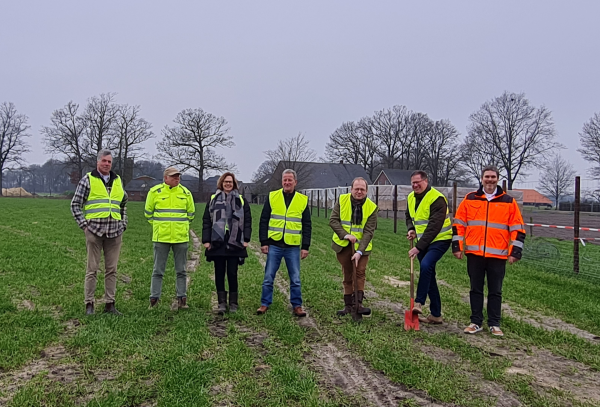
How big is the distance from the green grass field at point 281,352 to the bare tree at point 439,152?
58787mm

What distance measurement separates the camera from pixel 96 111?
158 ft

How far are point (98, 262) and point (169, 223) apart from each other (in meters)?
0.97

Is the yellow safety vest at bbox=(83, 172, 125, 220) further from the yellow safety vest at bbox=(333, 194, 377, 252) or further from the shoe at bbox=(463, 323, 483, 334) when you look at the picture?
the shoe at bbox=(463, 323, 483, 334)

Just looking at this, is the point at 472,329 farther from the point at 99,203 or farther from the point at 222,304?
the point at 99,203

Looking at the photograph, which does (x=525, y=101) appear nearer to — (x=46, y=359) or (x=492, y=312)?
(x=492, y=312)

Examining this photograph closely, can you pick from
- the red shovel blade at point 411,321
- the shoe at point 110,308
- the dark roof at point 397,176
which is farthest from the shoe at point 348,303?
the dark roof at point 397,176

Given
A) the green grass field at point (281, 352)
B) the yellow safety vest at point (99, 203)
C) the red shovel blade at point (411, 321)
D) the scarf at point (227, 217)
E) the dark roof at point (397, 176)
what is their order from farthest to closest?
1. the dark roof at point (397, 176)
2. the scarf at point (227, 217)
3. the yellow safety vest at point (99, 203)
4. the red shovel blade at point (411, 321)
5. the green grass field at point (281, 352)

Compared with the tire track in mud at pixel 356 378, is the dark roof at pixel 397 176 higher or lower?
higher

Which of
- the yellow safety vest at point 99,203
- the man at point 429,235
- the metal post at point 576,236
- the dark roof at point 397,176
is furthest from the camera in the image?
the dark roof at point 397,176

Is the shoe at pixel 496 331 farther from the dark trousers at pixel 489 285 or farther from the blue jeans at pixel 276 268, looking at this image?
the blue jeans at pixel 276 268

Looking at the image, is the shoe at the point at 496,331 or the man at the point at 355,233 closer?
the shoe at the point at 496,331

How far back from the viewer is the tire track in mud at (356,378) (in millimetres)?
3244

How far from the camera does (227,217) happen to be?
5535 millimetres

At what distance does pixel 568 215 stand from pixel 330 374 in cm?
3231
